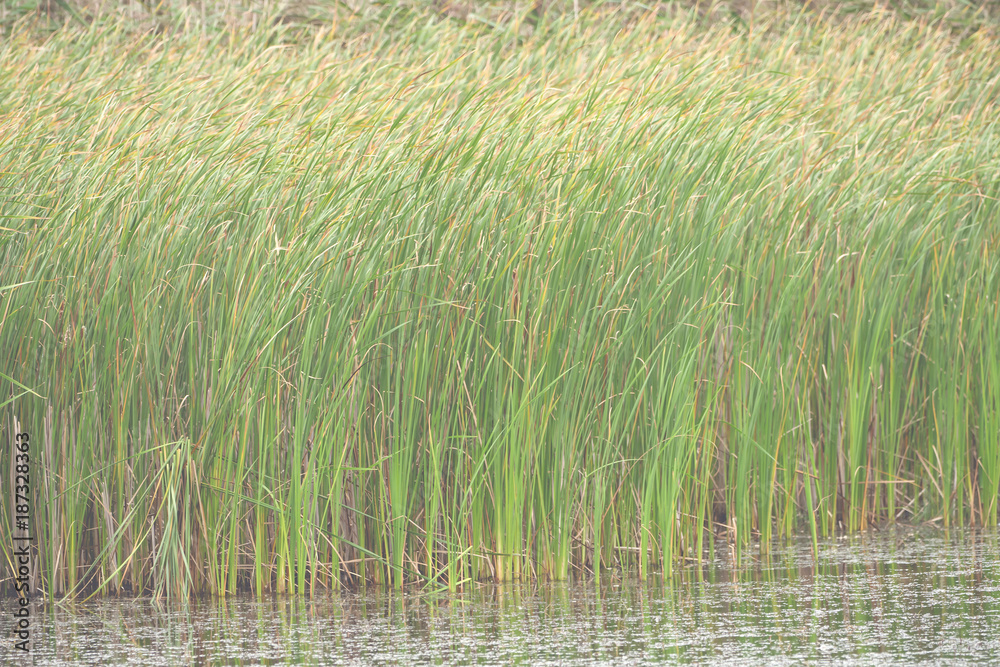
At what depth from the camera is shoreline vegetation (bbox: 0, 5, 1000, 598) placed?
3.89 meters

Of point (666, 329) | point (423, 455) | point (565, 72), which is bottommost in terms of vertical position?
point (423, 455)

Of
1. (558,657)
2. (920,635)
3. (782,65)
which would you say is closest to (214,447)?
(558,657)

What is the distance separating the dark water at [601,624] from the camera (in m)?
3.33

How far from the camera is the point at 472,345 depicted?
13.8 ft

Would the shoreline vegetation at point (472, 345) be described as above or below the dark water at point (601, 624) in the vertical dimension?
above

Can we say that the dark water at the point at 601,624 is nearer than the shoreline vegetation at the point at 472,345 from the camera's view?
Yes

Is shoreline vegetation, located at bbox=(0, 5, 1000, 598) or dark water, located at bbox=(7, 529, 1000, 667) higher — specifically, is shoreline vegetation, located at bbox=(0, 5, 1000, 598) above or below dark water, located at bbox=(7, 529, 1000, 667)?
above

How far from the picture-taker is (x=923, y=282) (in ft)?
16.6

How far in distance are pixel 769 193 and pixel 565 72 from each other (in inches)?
102

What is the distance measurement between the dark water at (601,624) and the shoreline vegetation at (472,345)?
0.15 m

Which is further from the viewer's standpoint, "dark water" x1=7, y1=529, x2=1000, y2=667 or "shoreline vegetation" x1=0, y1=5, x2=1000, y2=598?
"shoreline vegetation" x1=0, y1=5, x2=1000, y2=598

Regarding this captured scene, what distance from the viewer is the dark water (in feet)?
10.9

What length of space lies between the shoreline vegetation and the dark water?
0.15m

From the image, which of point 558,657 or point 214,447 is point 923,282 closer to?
point 558,657
